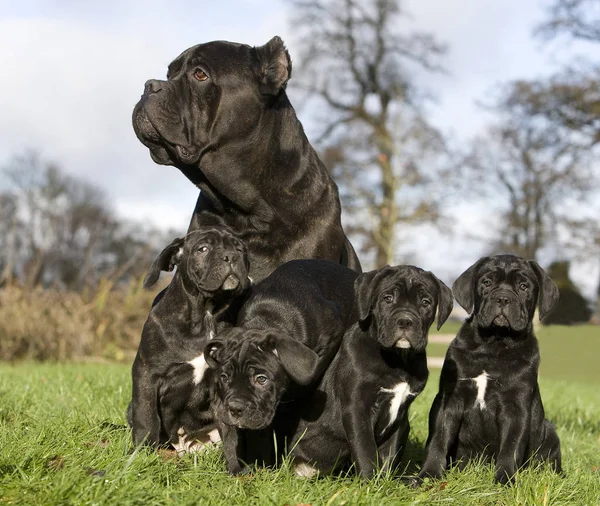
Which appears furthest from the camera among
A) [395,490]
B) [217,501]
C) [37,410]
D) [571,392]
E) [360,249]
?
[360,249]

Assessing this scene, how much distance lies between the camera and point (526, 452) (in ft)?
16.7

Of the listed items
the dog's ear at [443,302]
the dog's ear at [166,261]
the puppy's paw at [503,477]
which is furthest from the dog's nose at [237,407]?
the puppy's paw at [503,477]

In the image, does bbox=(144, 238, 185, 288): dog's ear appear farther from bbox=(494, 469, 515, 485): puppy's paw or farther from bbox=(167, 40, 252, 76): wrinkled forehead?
bbox=(494, 469, 515, 485): puppy's paw

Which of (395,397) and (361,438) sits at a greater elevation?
(395,397)

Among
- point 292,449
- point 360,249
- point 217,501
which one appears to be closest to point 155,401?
point 292,449

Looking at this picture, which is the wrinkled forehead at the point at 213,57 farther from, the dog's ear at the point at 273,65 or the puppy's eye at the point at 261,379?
the puppy's eye at the point at 261,379

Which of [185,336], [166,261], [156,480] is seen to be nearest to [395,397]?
[185,336]

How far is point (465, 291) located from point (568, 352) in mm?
19599

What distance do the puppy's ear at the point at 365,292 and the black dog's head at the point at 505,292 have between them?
838 mm

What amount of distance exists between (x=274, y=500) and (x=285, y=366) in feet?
2.52

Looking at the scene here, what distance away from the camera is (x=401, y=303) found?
4434 mm

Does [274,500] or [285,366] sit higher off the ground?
[285,366]

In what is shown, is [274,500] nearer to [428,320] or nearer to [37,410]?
[428,320]

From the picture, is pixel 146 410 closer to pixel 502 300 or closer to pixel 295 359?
pixel 295 359
